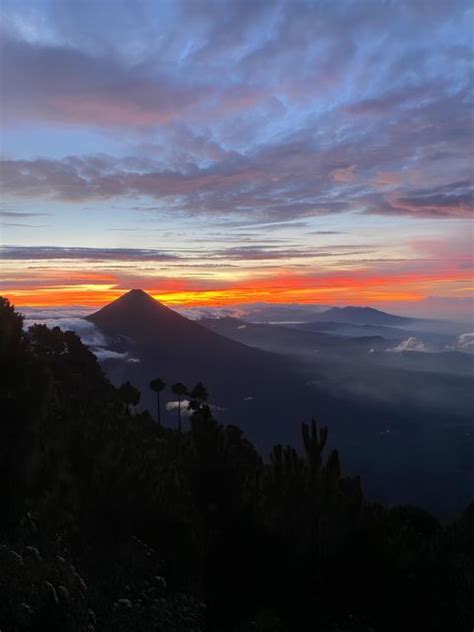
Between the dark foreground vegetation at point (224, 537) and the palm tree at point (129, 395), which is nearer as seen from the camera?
the dark foreground vegetation at point (224, 537)

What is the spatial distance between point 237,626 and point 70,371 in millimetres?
42403

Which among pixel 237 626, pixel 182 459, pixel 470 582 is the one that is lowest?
pixel 470 582

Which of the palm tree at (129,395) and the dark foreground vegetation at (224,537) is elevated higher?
the dark foreground vegetation at (224,537)

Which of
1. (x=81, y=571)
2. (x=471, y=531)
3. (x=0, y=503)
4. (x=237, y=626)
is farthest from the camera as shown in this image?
(x=471, y=531)

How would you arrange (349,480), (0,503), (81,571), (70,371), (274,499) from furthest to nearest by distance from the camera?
(70,371)
(349,480)
(274,499)
(0,503)
(81,571)

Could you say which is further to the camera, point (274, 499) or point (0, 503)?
point (274, 499)

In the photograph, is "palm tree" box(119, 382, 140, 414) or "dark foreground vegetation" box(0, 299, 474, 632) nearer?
"dark foreground vegetation" box(0, 299, 474, 632)

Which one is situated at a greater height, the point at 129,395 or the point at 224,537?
the point at 224,537

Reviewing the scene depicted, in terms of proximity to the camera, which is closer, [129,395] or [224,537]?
[224,537]

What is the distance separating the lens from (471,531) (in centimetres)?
2434

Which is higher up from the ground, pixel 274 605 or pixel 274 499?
pixel 274 499

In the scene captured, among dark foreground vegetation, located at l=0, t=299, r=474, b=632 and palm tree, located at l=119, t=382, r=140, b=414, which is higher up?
dark foreground vegetation, located at l=0, t=299, r=474, b=632

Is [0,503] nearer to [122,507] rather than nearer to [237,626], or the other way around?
[122,507]

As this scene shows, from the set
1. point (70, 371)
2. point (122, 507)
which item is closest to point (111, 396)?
point (70, 371)
